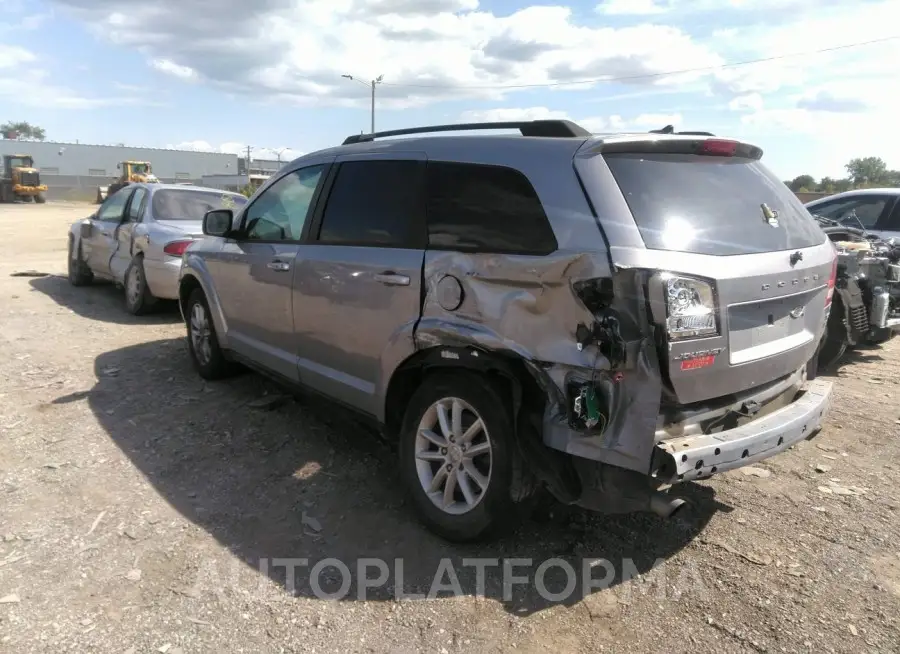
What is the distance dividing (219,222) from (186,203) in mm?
4292

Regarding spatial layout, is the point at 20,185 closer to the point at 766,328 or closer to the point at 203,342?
the point at 203,342

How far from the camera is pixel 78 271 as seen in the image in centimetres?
1082

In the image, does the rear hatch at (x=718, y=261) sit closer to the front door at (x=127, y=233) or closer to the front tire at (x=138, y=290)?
the front tire at (x=138, y=290)

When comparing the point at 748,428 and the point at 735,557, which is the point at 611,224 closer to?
the point at 748,428

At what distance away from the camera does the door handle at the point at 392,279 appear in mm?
3613

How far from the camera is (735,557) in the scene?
339cm

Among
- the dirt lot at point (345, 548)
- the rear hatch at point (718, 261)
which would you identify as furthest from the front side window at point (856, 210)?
the rear hatch at point (718, 261)

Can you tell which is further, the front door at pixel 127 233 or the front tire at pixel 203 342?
the front door at pixel 127 233

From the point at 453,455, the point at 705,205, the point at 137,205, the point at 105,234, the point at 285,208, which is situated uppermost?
the point at 705,205

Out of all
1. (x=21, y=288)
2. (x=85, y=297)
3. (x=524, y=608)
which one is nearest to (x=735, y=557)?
(x=524, y=608)

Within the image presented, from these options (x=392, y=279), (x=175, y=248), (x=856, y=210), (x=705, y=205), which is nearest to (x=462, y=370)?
(x=392, y=279)

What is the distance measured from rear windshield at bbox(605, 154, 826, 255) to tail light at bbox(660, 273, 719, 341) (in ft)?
0.55

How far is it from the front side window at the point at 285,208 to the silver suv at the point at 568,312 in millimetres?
441

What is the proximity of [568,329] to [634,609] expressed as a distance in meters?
1.26
